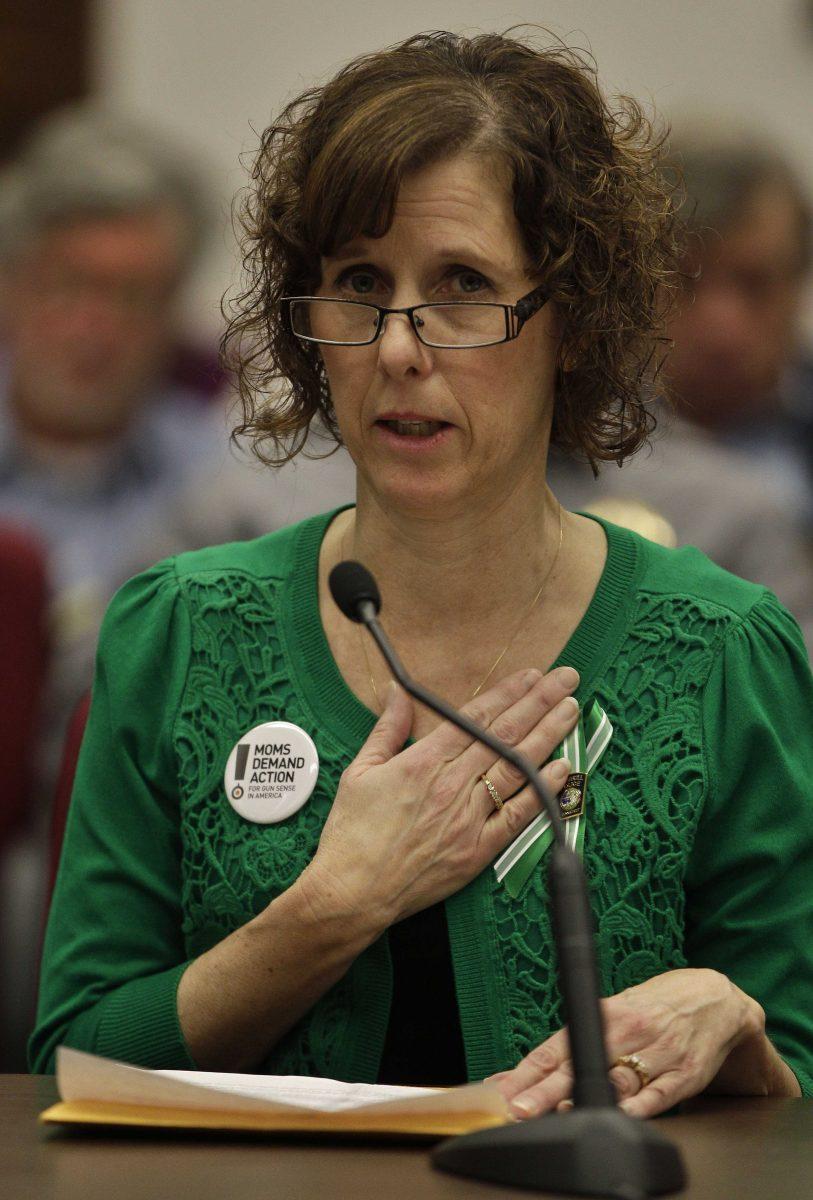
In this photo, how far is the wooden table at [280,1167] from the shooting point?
1081 mm

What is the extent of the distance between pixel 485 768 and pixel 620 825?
6.2 inches

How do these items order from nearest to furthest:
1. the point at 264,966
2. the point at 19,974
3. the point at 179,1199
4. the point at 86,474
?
1. the point at 179,1199
2. the point at 264,966
3. the point at 19,974
4. the point at 86,474

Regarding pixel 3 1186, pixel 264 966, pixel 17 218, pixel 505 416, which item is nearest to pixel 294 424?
pixel 505 416

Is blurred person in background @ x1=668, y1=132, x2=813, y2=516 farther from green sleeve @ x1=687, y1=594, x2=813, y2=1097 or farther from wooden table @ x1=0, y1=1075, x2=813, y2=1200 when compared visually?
wooden table @ x1=0, y1=1075, x2=813, y2=1200

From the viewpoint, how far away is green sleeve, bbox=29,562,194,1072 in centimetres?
169

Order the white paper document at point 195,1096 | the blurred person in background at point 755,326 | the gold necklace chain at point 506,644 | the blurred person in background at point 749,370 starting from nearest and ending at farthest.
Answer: the white paper document at point 195,1096 → the gold necklace chain at point 506,644 → the blurred person in background at point 749,370 → the blurred person in background at point 755,326

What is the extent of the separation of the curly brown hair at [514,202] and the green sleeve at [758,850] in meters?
0.36

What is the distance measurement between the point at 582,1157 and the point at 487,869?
0.67 m

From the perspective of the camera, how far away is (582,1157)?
1.06 metres

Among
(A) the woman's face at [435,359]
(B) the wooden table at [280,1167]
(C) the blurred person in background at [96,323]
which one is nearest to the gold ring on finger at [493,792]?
(A) the woman's face at [435,359]

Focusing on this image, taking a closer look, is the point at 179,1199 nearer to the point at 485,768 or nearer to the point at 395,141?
the point at 485,768

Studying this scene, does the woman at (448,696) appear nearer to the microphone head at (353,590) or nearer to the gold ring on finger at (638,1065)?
the gold ring on finger at (638,1065)

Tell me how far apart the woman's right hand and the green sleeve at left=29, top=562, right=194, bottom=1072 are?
22 centimetres

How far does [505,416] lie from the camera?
5.82 feet
